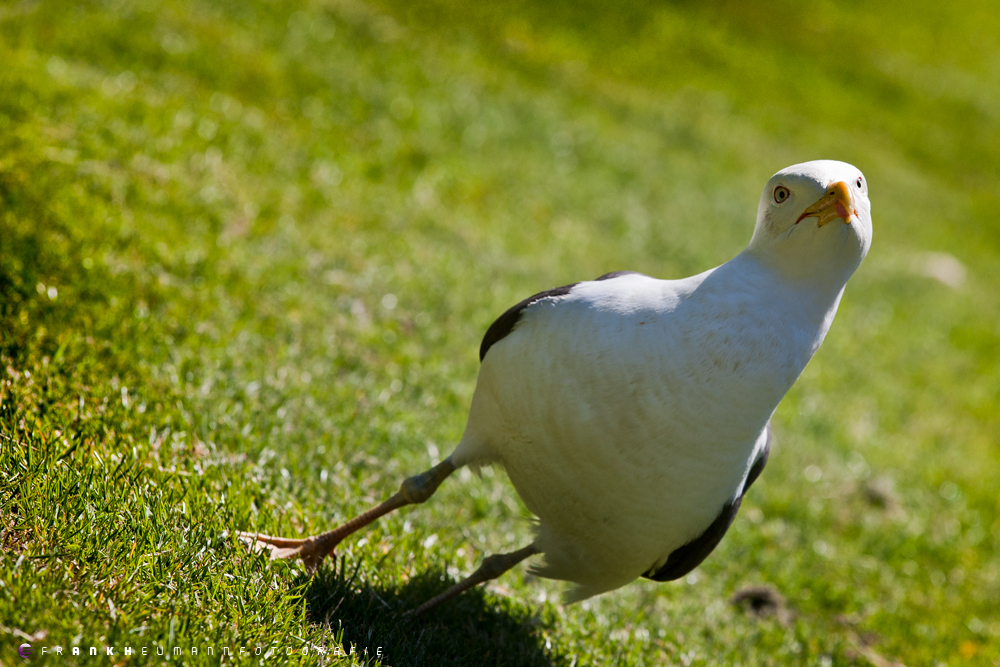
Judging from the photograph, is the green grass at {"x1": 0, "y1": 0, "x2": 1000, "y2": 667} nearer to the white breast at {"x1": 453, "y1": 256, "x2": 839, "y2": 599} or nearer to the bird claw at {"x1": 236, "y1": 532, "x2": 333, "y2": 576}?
the bird claw at {"x1": 236, "y1": 532, "x2": 333, "y2": 576}

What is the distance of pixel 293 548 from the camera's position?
343cm

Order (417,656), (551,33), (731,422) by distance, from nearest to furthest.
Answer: (731,422), (417,656), (551,33)

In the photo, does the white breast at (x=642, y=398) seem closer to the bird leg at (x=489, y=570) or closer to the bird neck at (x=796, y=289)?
the bird neck at (x=796, y=289)

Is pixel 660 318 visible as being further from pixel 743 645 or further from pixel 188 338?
pixel 188 338

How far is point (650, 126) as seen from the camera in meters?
14.1

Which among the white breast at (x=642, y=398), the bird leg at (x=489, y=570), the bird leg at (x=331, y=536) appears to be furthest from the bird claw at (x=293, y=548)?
the white breast at (x=642, y=398)

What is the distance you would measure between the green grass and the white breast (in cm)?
85

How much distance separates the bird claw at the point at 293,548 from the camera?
3.30 m

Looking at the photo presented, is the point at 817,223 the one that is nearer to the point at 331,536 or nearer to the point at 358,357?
the point at 331,536

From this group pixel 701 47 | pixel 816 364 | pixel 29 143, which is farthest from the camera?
pixel 701 47

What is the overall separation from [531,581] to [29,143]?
429cm

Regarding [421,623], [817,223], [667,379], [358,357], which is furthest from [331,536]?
[817,223]

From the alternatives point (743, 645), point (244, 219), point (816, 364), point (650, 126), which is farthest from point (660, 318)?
point (650, 126)

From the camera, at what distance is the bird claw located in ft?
10.8
